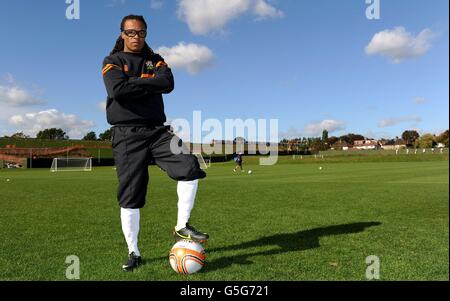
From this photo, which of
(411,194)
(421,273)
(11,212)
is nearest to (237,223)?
(421,273)

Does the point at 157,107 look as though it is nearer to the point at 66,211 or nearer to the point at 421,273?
the point at 421,273

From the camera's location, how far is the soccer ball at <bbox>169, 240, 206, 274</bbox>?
4.59m

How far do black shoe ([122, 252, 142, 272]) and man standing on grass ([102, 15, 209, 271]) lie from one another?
0.01 meters

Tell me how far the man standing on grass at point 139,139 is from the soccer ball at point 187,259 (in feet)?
0.94

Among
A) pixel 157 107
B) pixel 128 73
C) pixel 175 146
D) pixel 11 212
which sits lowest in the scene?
pixel 11 212

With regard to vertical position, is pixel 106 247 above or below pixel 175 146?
below

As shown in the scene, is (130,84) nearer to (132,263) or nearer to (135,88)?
(135,88)

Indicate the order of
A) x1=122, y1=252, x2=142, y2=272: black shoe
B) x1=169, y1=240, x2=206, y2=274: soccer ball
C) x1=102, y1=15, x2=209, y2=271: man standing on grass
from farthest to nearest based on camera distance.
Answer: x1=102, y1=15, x2=209, y2=271: man standing on grass
x1=122, y1=252, x2=142, y2=272: black shoe
x1=169, y1=240, x2=206, y2=274: soccer ball

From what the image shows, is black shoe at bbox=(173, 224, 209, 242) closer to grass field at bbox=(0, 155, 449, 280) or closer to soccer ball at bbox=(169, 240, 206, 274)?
soccer ball at bbox=(169, 240, 206, 274)

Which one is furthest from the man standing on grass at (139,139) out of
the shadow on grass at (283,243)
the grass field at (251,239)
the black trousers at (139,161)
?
the grass field at (251,239)

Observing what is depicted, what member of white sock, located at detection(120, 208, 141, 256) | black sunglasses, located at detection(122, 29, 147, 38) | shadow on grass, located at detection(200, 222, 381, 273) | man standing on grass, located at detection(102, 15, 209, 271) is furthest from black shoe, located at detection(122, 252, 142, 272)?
black sunglasses, located at detection(122, 29, 147, 38)

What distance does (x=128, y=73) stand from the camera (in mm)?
5059

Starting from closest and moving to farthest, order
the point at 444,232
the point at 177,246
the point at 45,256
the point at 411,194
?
the point at 177,246, the point at 45,256, the point at 444,232, the point at 411,194

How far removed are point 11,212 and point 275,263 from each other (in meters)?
7.54
